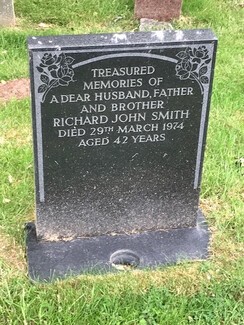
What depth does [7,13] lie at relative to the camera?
260 inches

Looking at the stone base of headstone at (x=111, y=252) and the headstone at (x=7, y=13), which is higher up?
the headstone at (x=7, y=13)

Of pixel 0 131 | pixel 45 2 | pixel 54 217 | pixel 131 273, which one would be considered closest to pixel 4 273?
pixel 54 217

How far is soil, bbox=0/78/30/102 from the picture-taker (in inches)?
209

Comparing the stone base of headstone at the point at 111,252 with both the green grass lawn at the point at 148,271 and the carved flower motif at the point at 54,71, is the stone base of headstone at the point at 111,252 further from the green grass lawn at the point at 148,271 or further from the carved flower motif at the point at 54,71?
the carved flower motif at the point at 54,71

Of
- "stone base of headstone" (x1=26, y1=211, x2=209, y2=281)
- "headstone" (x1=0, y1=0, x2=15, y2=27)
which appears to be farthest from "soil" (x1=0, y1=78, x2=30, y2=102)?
"stone base of headstone" (x1=26, y1=211, x2=209, y2=281)

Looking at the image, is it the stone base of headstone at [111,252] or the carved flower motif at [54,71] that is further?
the stone base of headstone at [111,252]

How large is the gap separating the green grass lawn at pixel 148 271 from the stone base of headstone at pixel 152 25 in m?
1.16

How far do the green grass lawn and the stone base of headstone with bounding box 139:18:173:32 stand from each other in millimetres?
1161

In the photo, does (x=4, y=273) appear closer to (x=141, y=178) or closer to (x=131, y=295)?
(x=131, y=295)

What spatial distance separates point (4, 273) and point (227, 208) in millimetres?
1401

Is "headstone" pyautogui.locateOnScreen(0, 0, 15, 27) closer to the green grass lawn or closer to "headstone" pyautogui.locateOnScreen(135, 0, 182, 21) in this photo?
the green grass lawn

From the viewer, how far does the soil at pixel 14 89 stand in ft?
17.4

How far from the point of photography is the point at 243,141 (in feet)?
15.5

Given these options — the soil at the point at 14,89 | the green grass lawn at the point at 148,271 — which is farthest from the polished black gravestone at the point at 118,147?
the soil at the point at 14,89
